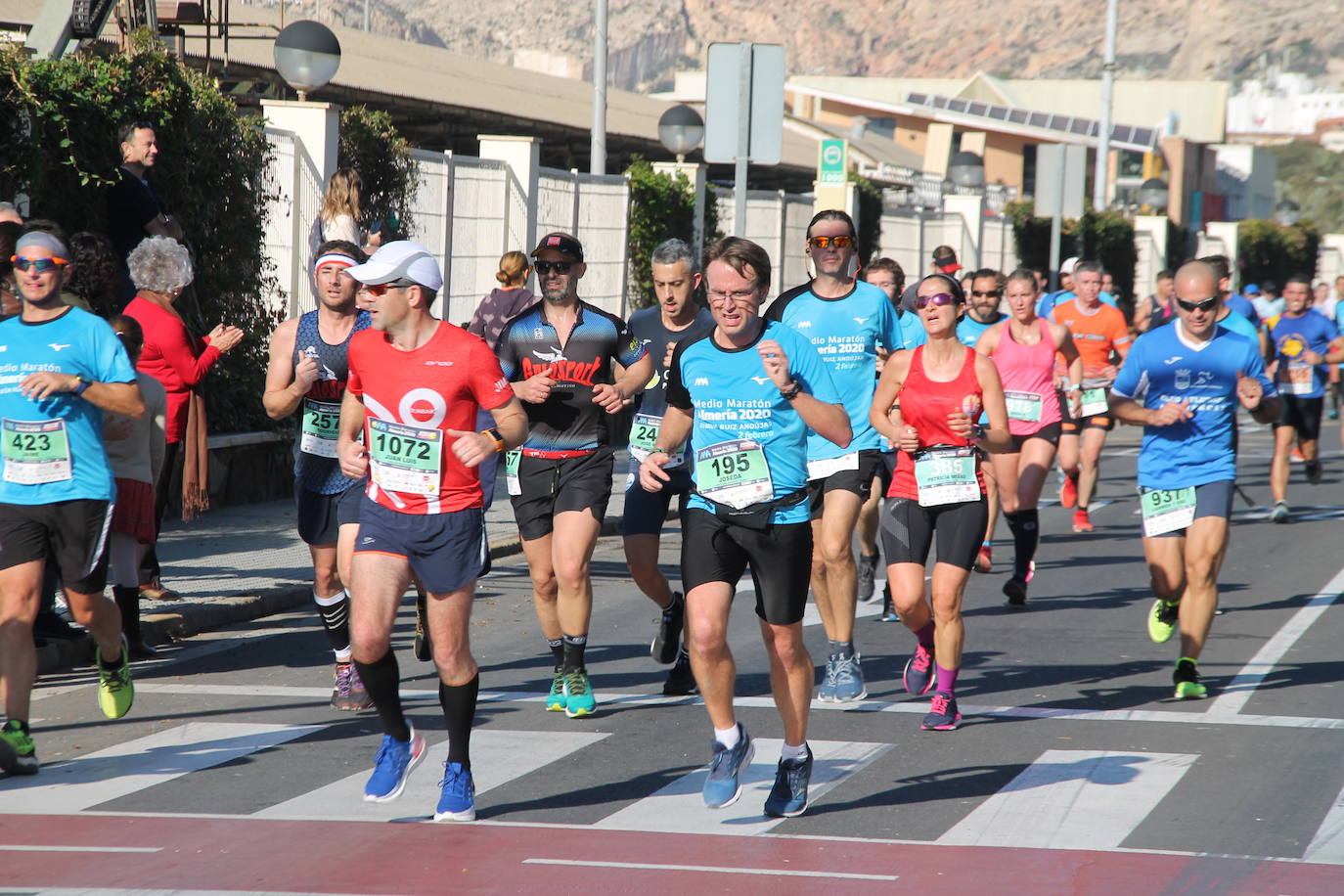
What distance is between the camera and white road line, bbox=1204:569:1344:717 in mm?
8344

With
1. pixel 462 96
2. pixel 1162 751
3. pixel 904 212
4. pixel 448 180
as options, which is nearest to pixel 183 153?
pixel 448 180

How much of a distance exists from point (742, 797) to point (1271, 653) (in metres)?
4.27

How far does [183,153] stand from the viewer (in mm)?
13562

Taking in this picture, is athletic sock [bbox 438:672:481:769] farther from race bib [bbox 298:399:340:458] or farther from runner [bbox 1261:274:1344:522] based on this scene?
runner [bbox 1261:274:1344:522]

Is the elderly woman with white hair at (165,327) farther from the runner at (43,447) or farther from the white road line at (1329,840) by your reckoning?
the white road line at (1329,840)

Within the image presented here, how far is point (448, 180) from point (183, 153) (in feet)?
13.2

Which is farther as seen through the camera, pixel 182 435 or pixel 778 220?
pixel 778 220

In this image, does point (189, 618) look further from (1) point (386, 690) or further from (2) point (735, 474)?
(2) point (735, 474)

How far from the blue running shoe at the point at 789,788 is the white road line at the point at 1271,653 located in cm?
265

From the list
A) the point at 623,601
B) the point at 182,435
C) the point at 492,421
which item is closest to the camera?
the point at 492,421

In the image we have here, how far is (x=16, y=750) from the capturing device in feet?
21.9

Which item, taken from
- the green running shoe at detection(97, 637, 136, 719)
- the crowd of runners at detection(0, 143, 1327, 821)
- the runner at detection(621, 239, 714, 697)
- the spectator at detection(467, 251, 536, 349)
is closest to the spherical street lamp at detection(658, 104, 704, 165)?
the crowd of runners at detection(0, 143, 1327, 821)

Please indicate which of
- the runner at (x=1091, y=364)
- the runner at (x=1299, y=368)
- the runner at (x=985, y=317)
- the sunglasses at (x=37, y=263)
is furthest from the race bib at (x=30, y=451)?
the runner at (x=1299, y=368)

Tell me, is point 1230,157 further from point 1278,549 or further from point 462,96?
point 1278,549
